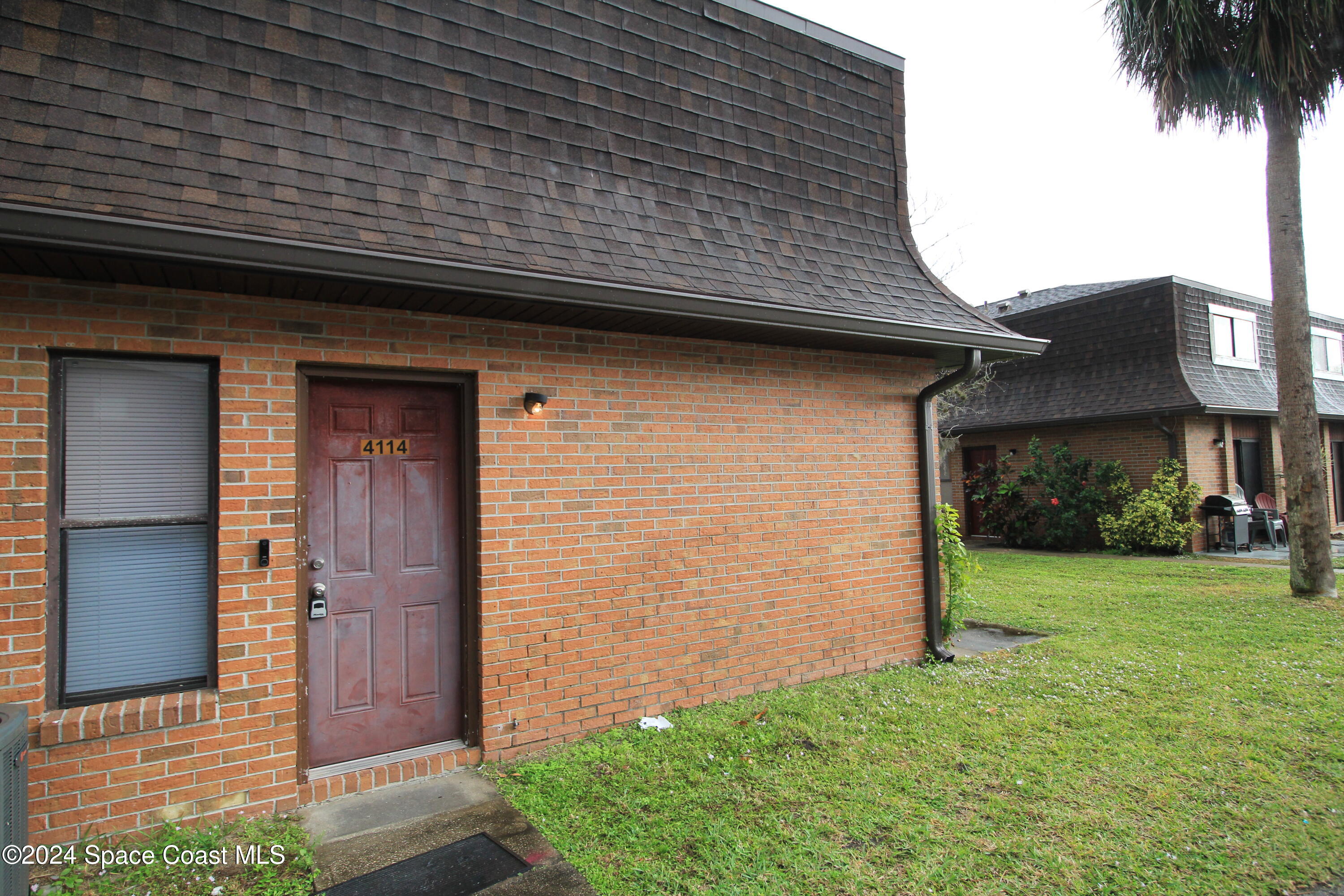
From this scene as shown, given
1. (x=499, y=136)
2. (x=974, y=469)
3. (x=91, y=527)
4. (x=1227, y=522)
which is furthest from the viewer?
(x=974, y=469)

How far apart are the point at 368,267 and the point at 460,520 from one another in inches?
62.4

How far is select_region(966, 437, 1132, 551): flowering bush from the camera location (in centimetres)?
1438

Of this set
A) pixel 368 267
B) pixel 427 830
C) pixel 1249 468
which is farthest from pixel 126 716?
pixel 1249 468

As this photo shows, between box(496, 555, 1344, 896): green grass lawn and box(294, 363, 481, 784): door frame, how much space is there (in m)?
0.59

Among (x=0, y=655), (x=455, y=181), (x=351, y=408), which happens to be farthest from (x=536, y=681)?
(x=455, y=181)

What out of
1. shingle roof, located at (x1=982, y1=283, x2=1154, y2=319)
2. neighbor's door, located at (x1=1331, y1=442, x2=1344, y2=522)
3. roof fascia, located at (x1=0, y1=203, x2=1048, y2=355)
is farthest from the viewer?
shingle roof, located at (x1=982, y1=283, x2=1154, y2=319)

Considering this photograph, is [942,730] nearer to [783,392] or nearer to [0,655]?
[783,392]

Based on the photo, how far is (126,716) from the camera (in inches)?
126

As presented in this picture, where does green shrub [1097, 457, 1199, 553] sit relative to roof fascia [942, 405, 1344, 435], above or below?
below

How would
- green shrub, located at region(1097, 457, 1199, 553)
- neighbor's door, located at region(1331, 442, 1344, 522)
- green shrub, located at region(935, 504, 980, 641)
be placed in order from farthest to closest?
1. neighbor's door, located at region(1331, 442, 1344, 522)
2. green shrub, located at region(1097, 457, 1199, 553)
3. green shrub, located at region(935, 504, 980, 641)

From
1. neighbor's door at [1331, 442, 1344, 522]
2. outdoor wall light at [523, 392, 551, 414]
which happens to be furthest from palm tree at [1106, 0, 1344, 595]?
neighbor's door at [1331, 442, 1344, 522]

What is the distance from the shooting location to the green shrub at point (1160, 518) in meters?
13.1

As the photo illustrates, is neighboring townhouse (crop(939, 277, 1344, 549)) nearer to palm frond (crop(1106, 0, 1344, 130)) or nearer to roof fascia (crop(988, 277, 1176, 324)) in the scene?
roof fascia (crop(988, 277, 1176, 324))

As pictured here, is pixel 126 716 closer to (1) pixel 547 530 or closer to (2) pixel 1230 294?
(1) pixel 547 530
